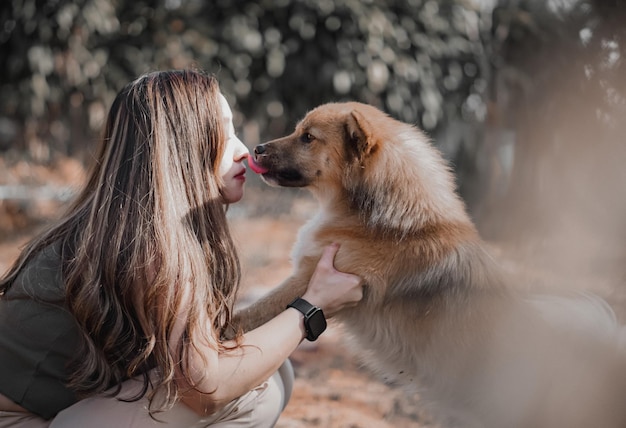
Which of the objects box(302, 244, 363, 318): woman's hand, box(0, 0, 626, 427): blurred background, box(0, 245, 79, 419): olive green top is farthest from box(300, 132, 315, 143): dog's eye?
box(0, 0, 626, 427): blurred background

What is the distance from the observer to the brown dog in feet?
6.70

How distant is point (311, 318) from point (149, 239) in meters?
0.54

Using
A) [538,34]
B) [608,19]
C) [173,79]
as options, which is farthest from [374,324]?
[538,34]

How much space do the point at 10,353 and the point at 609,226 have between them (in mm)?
2040

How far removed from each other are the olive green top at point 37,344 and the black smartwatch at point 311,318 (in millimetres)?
646

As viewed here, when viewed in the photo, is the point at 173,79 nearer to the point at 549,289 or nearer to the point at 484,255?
the point at 484,255

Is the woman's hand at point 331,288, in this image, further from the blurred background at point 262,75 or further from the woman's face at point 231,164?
the blurred background at point 262,75

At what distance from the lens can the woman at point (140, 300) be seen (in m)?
1.68

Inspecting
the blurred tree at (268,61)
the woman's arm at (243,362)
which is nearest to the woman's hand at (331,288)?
the woman's arm at (243,362)

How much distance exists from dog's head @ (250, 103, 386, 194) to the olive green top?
1.03 metres

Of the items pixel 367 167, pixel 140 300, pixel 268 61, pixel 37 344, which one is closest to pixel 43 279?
pixel 37 344

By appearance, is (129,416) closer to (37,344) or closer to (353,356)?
(37,344)

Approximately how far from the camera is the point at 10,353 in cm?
170

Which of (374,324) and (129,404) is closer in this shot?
(129,404)
